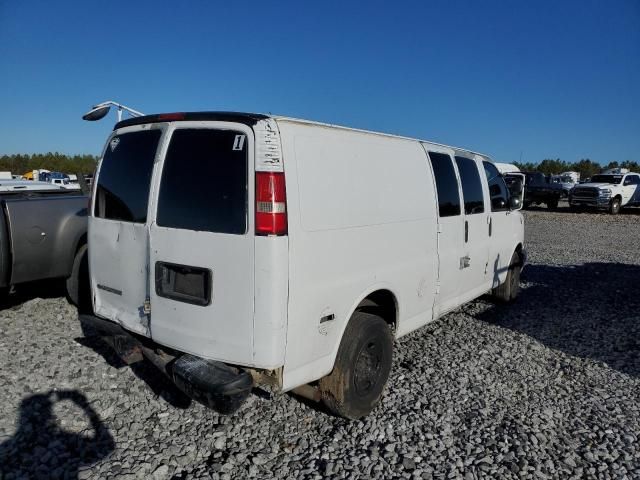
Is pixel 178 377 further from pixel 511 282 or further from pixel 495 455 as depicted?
pixel 511 282

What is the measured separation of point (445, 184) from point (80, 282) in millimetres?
4418

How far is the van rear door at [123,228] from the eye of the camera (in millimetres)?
3211

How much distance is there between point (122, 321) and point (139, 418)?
0.73 meters

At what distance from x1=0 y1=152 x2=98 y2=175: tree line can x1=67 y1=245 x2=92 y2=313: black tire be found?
7894 cm

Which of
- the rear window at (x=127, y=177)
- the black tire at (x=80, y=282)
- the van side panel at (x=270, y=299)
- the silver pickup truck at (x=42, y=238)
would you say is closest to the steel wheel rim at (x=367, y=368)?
the van side panel at (x=270, y=299)

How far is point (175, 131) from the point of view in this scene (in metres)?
3.06

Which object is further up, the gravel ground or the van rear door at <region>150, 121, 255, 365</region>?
the van rear door at <region>150, 121, 255, 365</region>

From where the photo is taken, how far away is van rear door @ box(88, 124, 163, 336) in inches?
126

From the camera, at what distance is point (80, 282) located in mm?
5688

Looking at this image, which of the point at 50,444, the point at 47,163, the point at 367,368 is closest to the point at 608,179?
the point at 367,368

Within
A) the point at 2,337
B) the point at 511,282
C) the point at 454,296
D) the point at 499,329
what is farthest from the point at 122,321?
the point at 511,282

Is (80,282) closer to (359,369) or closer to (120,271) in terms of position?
(120,271)

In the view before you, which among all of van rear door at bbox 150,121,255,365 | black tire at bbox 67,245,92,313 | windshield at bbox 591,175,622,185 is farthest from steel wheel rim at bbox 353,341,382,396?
windshield at bbox 591,175,622,185

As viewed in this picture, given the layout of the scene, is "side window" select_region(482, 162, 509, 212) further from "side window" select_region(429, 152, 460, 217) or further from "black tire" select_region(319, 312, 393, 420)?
"black tire" select_region(319, 312, 393, 420)
